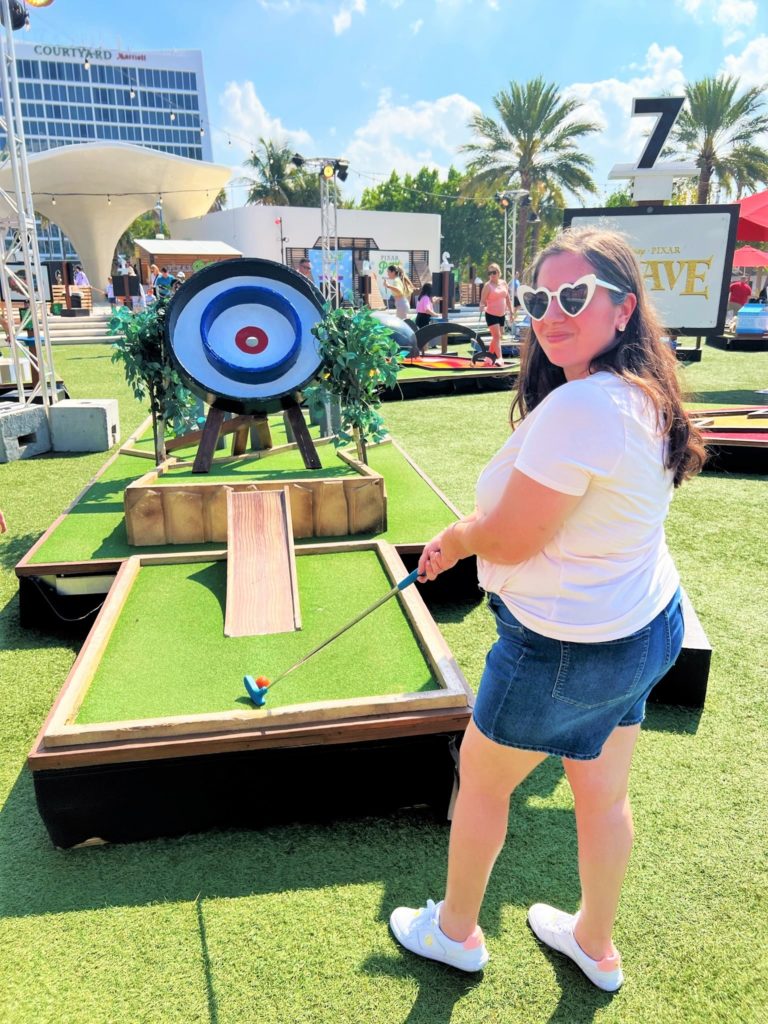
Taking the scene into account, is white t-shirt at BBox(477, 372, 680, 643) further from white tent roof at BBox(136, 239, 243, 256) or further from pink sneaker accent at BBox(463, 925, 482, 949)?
white tent roof at BBox(136, 239, 243, 256)

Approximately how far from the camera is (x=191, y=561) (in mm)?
3701

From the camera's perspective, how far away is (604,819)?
166 cm

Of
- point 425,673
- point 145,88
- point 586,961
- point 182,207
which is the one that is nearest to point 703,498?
point 425,673

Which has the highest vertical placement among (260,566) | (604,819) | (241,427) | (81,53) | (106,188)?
(81,53)

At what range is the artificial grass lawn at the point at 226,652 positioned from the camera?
2.48 metres

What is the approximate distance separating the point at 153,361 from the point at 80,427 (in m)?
2.77

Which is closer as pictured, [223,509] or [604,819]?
[604,819]

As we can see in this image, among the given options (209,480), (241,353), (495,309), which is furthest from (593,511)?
(495,309)

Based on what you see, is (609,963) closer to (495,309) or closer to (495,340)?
(495,340)

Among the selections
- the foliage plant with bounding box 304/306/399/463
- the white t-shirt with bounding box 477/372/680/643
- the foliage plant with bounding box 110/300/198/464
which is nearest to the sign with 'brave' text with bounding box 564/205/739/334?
the foliage plant with bounding box 304/306/399/463

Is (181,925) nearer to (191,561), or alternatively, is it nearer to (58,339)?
(191,561)

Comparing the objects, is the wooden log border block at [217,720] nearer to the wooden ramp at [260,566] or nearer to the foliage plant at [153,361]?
the wooden ramp at [260,566]

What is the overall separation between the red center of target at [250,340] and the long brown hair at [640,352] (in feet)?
12.0

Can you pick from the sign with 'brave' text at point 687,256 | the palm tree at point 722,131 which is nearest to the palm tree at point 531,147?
the palm tree at point 722,131
